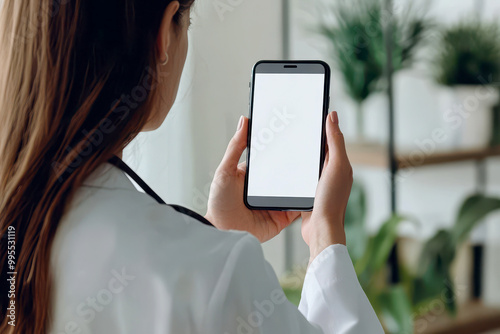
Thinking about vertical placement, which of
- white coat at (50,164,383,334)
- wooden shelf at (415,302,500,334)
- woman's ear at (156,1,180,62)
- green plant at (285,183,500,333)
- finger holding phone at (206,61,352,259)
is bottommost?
wooden shelf at (415,302,500,334)

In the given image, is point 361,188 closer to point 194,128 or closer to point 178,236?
point 194,128

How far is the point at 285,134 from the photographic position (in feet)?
2.04

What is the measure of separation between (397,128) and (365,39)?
0.22 metres

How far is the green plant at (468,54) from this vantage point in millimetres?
1218

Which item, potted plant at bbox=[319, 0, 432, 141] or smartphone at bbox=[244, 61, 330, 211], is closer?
smartphone at bbox=[244, 61, 330, 211]

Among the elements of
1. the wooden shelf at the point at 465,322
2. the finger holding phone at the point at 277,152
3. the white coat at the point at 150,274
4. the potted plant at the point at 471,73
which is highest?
the potted plant at the point at 471,73

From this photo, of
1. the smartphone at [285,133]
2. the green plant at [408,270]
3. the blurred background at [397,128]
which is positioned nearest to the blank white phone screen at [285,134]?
the smartphone at [285,133]

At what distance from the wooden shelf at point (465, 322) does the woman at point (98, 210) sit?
1054 millimetres

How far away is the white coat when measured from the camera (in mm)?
Result: 358

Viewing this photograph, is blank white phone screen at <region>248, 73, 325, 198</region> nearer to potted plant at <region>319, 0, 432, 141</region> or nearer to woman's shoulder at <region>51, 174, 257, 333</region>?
woman's shoulder at <region>51, 174, 257, 333</region>

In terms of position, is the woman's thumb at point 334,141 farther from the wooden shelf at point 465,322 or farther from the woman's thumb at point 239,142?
the wooden shelf at point 465,322

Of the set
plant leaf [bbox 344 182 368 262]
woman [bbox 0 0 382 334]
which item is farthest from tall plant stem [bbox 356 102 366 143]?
woman [bbox 0 0 382 334]

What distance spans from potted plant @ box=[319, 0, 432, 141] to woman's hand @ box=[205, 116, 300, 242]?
2.56 feet

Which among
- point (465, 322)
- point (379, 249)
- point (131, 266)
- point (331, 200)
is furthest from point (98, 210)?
point (465, 322)
